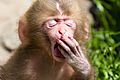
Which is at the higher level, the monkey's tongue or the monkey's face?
the monkey's face

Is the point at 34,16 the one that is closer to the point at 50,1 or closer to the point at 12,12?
the point at 50,1

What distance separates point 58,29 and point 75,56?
0.32 metres

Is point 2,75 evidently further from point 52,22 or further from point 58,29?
point 58,29

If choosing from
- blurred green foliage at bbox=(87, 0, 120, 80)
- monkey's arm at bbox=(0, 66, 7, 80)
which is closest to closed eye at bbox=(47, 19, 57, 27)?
monkey's arm at bbox=(0, 66, 7, 80)

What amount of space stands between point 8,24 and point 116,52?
1675 mm

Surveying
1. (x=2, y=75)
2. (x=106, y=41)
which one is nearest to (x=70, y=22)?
(x=2, y=75)

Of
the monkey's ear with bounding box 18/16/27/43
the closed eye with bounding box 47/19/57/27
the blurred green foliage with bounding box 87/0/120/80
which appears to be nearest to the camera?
the closed eye with bounding box 47/19/57/27

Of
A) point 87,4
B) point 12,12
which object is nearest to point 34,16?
point 12,12

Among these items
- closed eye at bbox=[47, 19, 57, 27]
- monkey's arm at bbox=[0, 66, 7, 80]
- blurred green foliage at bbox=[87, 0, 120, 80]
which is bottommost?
blurred green foliage at bbox=[87, 0, 120, 80]

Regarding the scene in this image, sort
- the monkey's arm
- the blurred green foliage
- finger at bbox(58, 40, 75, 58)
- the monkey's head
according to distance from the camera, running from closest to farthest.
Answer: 1. finger at bbox(58, 40, 75, 58)
2. the monkey's head
3. the monkey's arm
4. the blurred green foliage

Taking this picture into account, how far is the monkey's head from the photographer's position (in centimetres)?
708

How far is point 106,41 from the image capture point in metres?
9.62

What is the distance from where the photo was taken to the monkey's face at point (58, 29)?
697 centimetres

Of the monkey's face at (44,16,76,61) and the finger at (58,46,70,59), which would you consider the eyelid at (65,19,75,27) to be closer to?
the monkey's face at (44,16,76,61)
